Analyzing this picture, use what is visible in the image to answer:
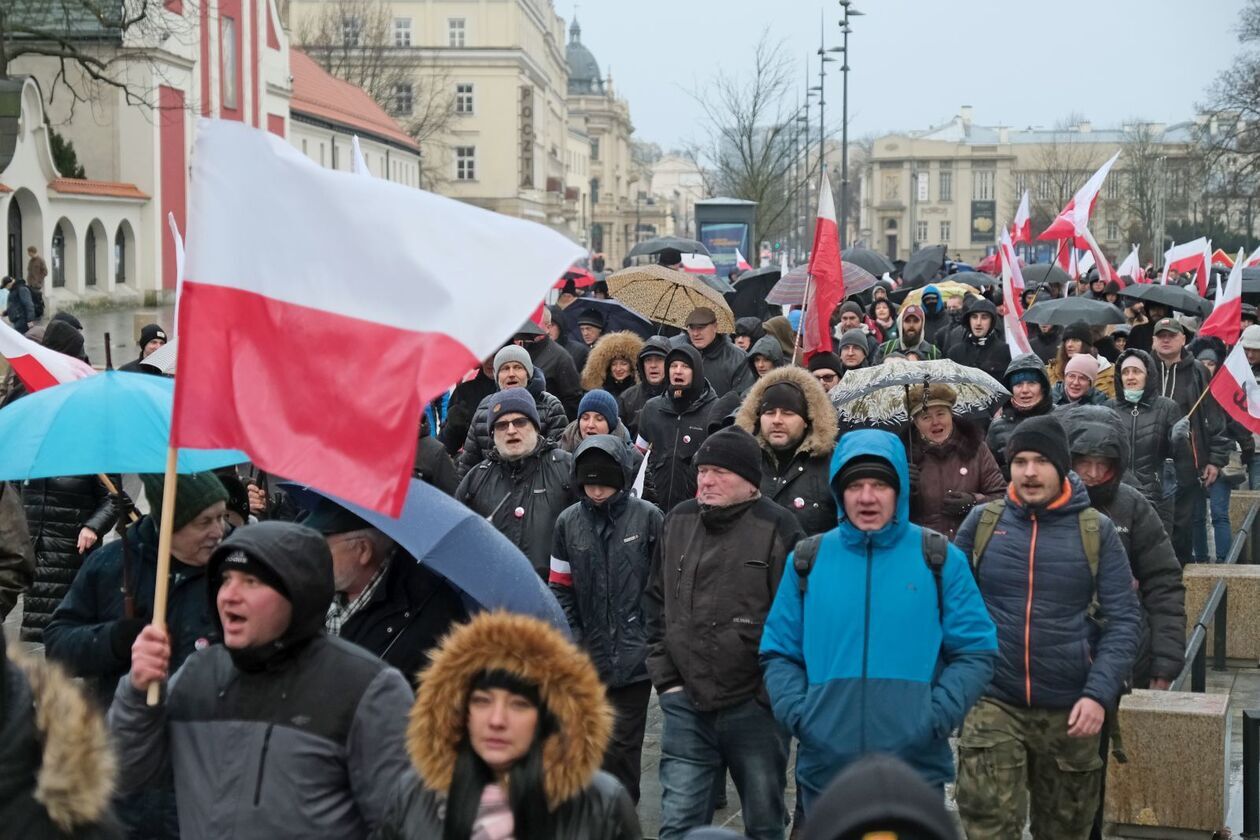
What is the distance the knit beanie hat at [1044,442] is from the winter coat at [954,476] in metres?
1.99

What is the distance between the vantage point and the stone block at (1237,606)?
10.3m

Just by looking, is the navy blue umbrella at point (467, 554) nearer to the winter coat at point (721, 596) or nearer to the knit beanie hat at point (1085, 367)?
the winter coat at point (721, 596)

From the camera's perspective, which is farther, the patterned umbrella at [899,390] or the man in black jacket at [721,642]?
the patterned umbrella at [899,390]

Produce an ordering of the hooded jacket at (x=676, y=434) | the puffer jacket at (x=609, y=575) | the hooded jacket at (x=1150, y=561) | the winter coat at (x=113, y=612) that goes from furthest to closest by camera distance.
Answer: the hooded jacket at (x=676, y=434)
the puffer jacket at (x=609, y=575)
the hooded jacket at (x=1150, y=561)
the winter coat at (x=113, y=612)

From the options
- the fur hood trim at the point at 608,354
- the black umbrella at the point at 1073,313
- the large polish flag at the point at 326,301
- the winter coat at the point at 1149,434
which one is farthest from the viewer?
the black umbrella at the point at 1073,313

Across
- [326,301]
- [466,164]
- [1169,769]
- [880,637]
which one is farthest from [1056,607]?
[466,164]

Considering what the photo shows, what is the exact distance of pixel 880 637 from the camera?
525 centimetres

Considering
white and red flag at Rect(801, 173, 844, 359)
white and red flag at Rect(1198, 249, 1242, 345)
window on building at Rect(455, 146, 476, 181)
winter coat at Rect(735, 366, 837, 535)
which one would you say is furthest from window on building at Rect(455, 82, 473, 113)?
winter coat at Rect(735, 366, 837, 535)

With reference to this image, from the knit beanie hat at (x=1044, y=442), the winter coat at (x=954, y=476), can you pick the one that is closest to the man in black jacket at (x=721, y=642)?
the knit beanie hat at (x=1044, y=442)

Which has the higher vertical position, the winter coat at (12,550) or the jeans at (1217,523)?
the winter coat at (12,550)

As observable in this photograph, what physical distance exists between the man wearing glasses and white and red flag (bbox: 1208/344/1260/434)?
6063mm

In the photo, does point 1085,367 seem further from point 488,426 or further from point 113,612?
point 113,612

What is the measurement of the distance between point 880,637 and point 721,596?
2.92ft

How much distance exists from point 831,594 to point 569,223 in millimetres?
127000
